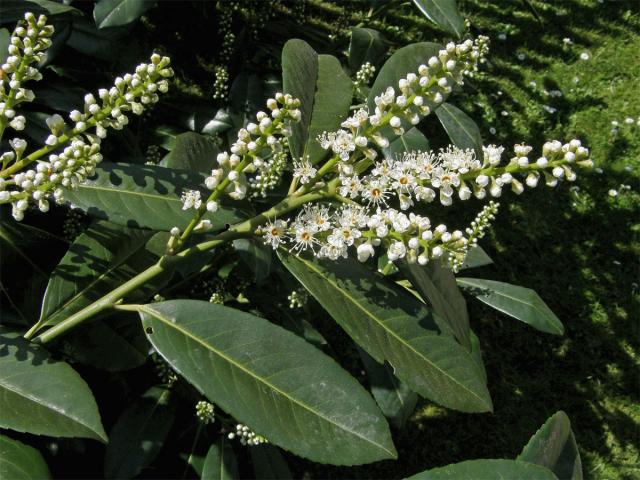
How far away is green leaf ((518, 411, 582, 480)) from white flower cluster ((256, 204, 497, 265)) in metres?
0.40

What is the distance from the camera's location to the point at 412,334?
1637mm

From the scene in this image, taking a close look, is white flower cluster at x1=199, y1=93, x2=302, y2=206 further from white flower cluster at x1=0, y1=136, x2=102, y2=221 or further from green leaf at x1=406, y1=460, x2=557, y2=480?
green leaf at x1=406, y1=460, x2=557, y2=480

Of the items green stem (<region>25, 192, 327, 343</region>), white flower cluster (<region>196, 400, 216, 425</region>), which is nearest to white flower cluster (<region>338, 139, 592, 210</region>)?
green stem (<region>25, 192, 327, 343</region>)

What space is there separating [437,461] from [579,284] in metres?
1.58

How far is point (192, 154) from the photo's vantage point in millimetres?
1909

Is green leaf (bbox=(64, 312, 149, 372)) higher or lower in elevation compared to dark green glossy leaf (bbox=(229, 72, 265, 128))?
lower

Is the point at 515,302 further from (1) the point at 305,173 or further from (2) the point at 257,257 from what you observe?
(1) the point at 305,173

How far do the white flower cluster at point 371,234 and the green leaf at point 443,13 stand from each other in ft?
3.78

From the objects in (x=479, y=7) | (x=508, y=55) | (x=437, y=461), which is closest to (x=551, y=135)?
(x=508, y=55)

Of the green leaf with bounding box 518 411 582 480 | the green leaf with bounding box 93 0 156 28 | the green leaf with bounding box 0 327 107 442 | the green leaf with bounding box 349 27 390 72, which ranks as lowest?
the green leaf with bounding box 518 411 582 480

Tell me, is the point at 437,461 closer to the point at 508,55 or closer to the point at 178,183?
the point at 178,183

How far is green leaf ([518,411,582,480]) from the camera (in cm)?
Result: 140

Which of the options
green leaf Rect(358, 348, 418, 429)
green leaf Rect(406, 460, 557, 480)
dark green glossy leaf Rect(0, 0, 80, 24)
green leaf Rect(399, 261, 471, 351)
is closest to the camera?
green leaf Rect(406, 460, 557, 480)

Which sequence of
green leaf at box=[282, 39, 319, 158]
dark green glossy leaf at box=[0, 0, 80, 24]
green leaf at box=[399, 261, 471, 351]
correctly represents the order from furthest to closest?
1. dark green glossy leaf at box=[0, 0, 80, 24]
2. green leaf at box=[282, 39, 319, 158]
3. green leaf at box=[399, 261, 471, 351]
